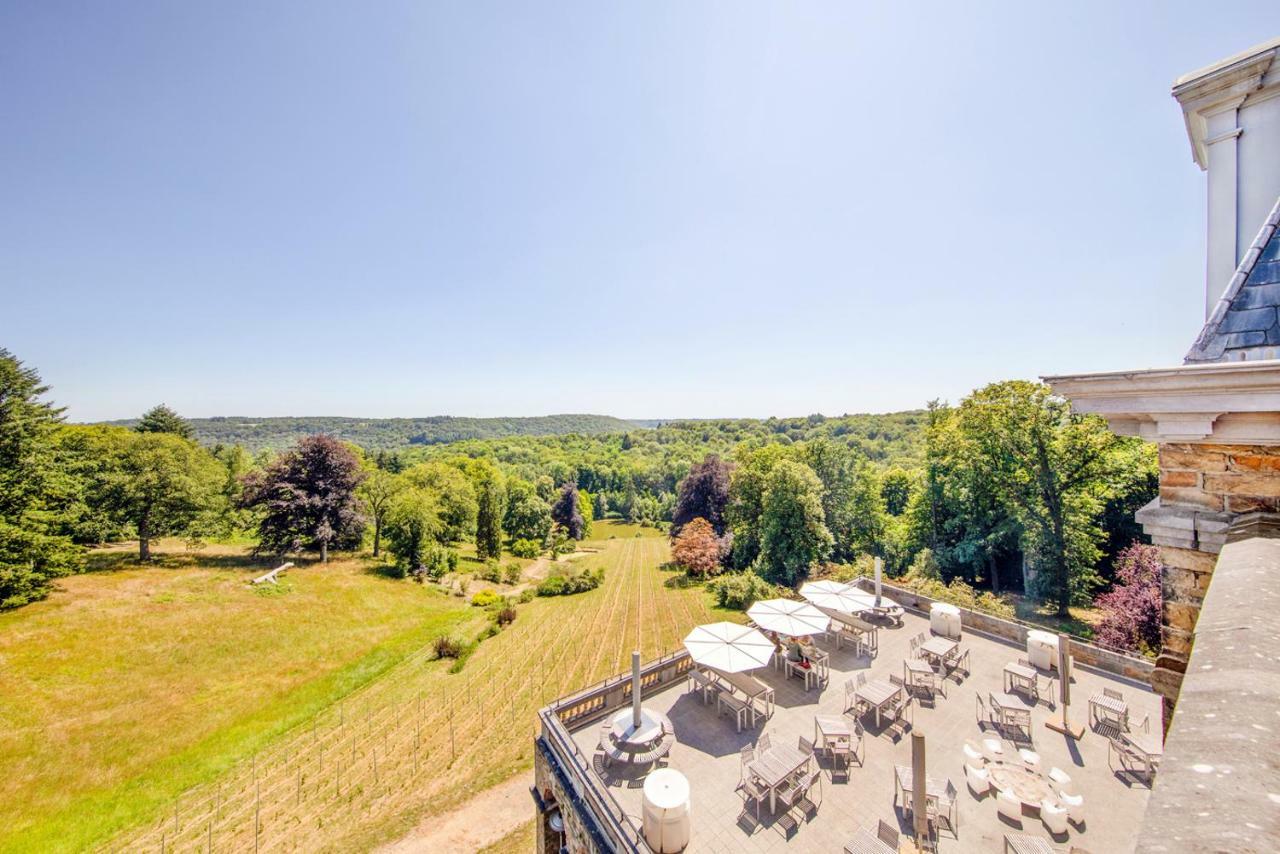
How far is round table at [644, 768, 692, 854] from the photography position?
6953 millimetres

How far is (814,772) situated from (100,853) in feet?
61.9

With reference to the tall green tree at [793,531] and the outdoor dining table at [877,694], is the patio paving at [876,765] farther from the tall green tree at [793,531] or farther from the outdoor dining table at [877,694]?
the tall green tree at [793,531]

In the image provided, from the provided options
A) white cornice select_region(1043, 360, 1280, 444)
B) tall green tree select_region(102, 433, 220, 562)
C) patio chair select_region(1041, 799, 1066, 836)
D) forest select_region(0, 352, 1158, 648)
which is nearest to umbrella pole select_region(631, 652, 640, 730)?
patio chair select_region(1041, 799, 1066, 836)

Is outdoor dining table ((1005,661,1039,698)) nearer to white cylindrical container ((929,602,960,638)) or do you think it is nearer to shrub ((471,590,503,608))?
white cylindrical container ((929,602,960,638))

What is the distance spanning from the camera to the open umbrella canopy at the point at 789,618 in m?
11.2

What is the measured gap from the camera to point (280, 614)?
2486 cm

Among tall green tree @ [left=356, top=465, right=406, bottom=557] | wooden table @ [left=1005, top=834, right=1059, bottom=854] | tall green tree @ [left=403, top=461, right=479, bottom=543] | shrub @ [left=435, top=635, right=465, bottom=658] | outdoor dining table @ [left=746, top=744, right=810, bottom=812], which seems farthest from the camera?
tall green tree @ [left=403, top=461, right=479, bottom=543]

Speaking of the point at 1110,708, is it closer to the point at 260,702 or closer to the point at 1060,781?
the point at 1060,781

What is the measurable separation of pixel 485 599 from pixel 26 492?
21923 mm

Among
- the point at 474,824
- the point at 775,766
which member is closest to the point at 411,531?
the point at 474,824

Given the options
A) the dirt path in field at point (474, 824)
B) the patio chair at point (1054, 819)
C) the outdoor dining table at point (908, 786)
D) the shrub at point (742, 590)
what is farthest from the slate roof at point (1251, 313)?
the shrub at point (742, 590)

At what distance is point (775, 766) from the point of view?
26.0 ft

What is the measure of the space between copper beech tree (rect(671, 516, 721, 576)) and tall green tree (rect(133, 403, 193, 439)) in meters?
54.0

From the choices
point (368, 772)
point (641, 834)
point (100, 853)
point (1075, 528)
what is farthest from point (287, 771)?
point (1075, 528)
